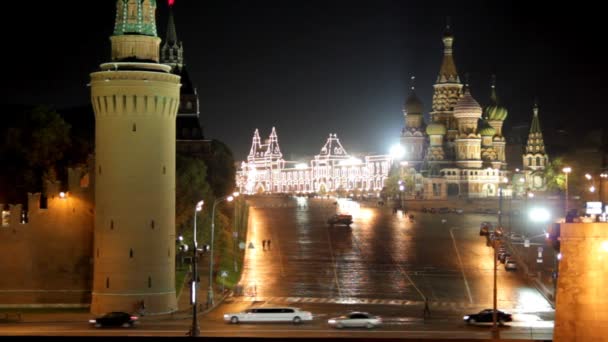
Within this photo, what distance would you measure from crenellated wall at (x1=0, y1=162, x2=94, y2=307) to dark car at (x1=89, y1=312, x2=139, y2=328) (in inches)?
387

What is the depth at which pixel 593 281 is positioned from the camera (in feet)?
129

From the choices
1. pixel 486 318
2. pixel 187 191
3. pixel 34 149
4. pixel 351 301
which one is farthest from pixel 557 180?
pixel 486 318

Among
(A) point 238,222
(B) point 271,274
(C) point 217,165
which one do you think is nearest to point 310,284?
(B) point 271,274

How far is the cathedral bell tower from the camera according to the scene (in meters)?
63.2

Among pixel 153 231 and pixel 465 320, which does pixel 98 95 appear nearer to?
pixel 153 231

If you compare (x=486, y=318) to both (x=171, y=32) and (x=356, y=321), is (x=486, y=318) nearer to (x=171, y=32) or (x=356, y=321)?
(x=356, y=321)

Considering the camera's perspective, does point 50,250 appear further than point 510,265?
No

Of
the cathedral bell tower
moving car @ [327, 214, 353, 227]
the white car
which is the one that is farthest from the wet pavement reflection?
the white car

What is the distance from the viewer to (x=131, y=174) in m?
63.8

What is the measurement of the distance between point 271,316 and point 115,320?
7256mm

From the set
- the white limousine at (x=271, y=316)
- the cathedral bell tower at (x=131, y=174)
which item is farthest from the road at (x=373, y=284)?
the cathedral bell tower at (x=131, y=174)

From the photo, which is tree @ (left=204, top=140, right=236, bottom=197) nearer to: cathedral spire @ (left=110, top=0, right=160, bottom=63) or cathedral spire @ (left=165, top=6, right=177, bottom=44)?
cathedral spire @ (left=165, top=6, right=177, bottom=44)

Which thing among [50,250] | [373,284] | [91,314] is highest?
[50,250]

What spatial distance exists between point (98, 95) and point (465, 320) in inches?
856
